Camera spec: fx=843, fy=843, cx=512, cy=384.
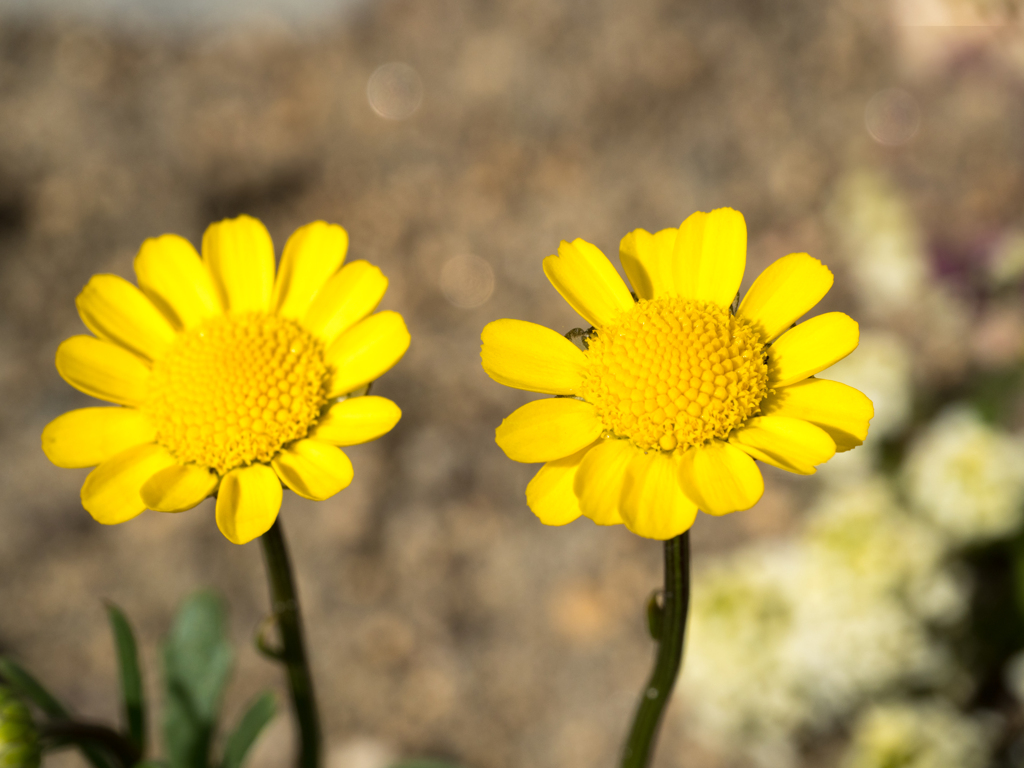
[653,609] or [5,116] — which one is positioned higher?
[5,116]

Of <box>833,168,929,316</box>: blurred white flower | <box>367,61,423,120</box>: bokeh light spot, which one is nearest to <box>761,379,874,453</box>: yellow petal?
<box>833,168,929,316</box>: blurred white flower

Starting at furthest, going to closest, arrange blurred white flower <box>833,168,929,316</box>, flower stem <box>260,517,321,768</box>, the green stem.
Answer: blurred white flower <box>833,168,929,316</box> < the green stem < flower stem <box>260,517,321,768</box>

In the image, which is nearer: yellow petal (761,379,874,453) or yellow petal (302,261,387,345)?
yellow petal (761,379,874,453)

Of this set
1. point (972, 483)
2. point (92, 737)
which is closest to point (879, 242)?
point (972, 483)

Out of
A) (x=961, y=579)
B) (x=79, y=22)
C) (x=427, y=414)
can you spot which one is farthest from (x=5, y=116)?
(x=961, y=579)

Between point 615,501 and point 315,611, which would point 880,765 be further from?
point 315,611

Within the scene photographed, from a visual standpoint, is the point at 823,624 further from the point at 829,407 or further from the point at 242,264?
the point at 242,264

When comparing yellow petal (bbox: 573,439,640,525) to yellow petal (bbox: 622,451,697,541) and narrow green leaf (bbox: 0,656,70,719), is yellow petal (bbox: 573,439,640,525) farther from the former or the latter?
narrow green leaf (bbox: 0,656,70,719)
